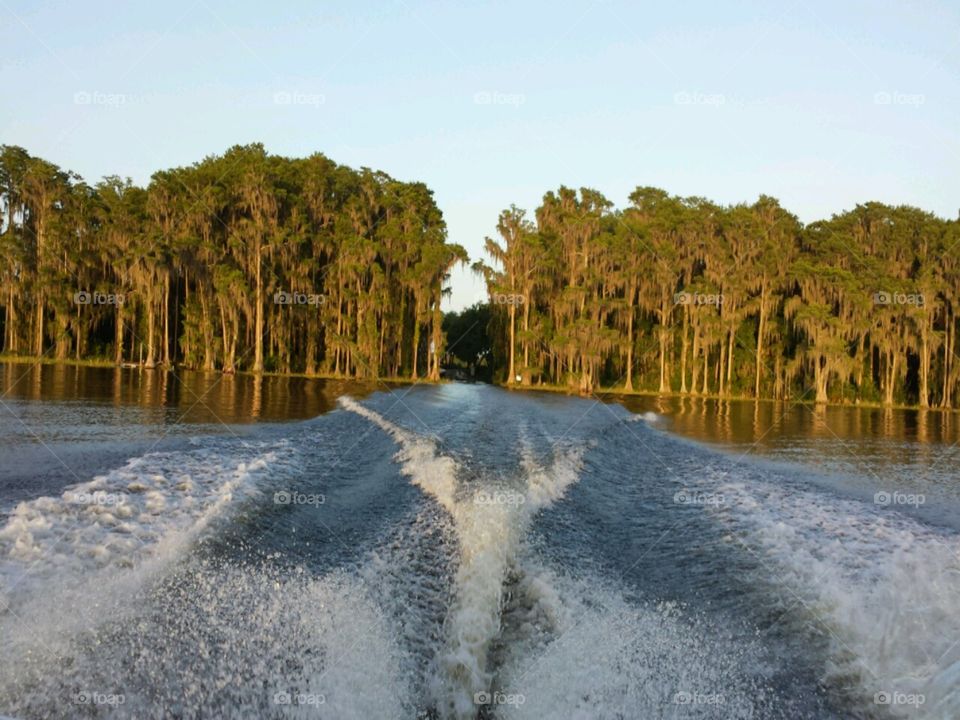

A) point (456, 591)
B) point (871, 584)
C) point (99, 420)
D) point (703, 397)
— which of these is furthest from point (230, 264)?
point (871, 584)

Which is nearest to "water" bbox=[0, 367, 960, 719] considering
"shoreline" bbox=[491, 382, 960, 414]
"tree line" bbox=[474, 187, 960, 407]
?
"shoreline" bbox=[491, 382, 960, 414]

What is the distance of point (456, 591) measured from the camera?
6777mm

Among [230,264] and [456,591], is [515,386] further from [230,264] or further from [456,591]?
[456,591]

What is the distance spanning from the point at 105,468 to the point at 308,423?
9276 mm

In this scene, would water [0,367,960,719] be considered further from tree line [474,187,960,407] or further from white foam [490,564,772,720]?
tree line [474,187,960,407]

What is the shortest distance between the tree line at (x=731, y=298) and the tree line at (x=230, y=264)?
901 centimetres

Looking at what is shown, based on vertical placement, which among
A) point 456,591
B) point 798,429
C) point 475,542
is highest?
point 475,542

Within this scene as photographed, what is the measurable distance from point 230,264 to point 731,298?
41.5m

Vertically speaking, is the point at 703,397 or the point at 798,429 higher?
the point at 798,429

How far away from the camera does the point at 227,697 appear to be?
15.5 ft

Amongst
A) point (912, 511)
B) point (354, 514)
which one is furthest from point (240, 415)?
point (912, 511)

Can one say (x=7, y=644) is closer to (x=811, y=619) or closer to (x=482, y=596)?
(x=482, y=596)

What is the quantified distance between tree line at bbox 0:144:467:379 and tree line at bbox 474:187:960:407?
901 centimetres

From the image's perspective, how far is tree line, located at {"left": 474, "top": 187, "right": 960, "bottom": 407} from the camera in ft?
168
